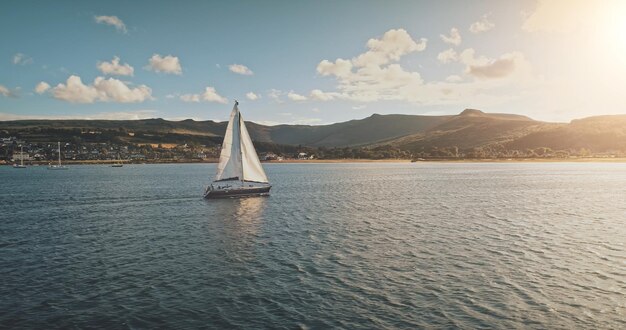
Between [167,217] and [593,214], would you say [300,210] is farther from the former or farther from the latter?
[593,214]

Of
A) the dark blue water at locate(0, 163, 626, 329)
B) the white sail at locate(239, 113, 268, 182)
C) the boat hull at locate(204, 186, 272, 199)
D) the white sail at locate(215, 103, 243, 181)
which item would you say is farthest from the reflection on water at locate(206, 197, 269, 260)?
→ the white sail at locate(215, 103, 243, 181)

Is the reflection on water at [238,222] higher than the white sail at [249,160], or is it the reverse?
the white sail at [249,160]

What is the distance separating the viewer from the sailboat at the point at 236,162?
264 ft

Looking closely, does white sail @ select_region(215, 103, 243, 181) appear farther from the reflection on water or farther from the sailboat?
the reflection on water

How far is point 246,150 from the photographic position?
82312mm

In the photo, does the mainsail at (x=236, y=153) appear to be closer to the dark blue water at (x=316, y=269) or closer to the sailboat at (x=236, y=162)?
the sailboat at (x=236, y=162)

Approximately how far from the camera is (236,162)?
82500 mm

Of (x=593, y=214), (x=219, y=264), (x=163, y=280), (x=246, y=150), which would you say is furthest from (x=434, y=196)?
(x=163, y=280)

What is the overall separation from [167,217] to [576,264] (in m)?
52.9

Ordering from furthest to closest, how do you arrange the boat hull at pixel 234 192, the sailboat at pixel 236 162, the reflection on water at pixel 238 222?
the boat hull at pixel 234 192 < the sailboat at pixel 236 162 < the reflection on water at pixel 238 222

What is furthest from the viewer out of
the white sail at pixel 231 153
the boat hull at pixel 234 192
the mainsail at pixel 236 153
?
the boat hull at pixel 234 192

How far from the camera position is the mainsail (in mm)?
80188

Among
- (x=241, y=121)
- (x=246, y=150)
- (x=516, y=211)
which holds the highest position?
(x=241, y=121)

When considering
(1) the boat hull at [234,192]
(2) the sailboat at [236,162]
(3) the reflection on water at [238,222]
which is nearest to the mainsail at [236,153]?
(2) the sailboat at [236,162]
